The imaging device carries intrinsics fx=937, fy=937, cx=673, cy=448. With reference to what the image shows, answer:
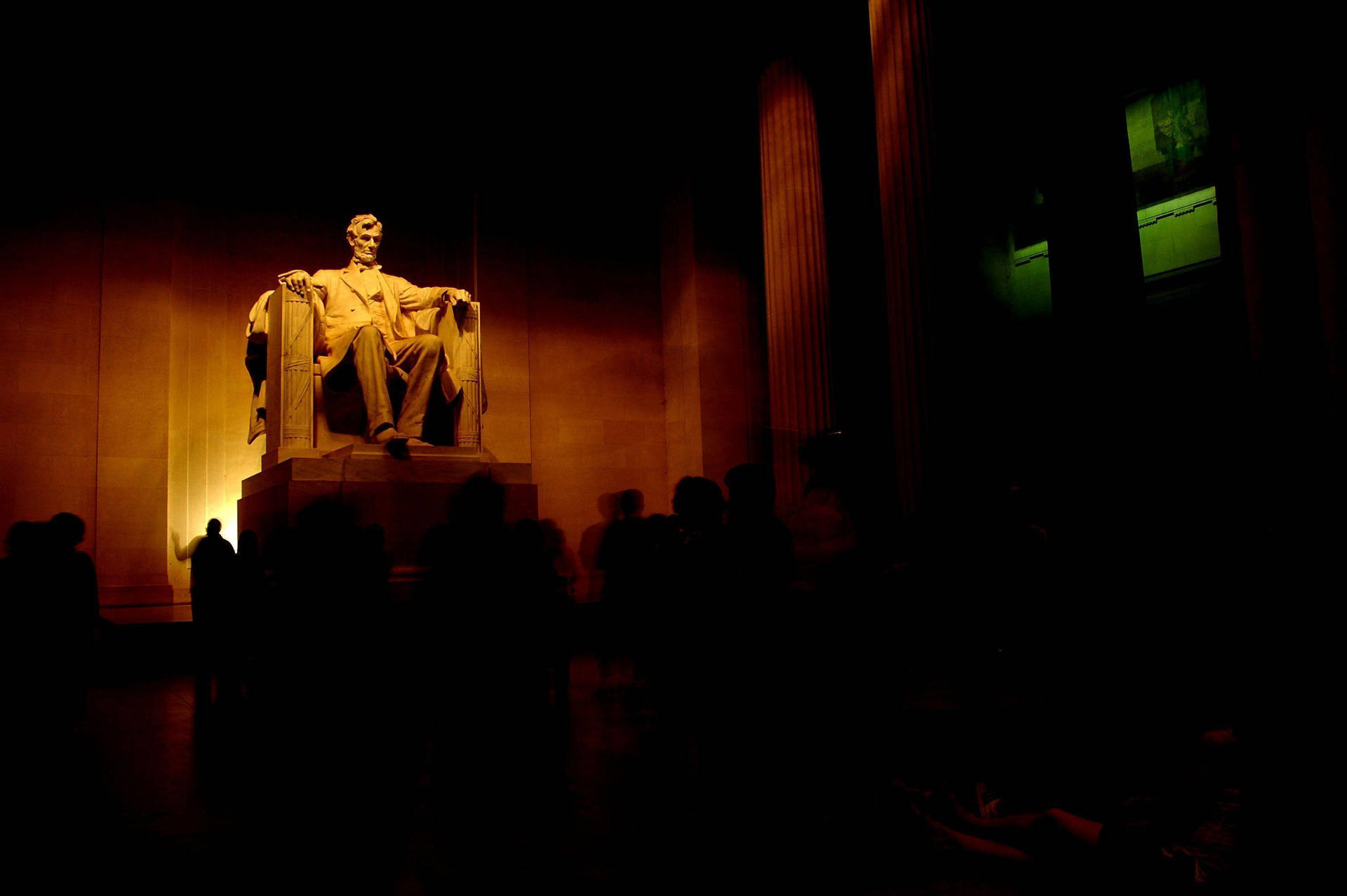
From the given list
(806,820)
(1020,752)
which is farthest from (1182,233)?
(806,820)

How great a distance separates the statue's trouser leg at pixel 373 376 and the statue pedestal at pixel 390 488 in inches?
10.8

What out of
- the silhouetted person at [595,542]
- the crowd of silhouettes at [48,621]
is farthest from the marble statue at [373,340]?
the crowd of silhouettes at [48,621]

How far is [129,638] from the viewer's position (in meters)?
6.35

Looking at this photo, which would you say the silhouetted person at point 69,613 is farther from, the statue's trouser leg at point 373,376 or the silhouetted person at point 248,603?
the statue's trouser leg at point 373,376

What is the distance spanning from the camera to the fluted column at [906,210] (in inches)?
233

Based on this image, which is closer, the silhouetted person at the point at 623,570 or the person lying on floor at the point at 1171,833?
the person lying on floor at the point at 1171,833

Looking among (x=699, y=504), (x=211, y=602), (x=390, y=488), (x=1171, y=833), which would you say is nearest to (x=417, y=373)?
(x=390, y=488)

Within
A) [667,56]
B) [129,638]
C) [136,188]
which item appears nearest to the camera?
[129,638]

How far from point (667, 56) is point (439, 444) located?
16.7ft

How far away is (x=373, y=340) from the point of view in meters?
6.46

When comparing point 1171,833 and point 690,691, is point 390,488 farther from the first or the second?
point 1171,833

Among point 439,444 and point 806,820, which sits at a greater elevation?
point 439,444

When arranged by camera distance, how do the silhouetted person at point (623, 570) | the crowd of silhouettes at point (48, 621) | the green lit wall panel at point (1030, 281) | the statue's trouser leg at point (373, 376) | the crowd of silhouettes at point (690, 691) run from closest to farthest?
the crowd of silhouettes at point (690, 691), the crowd of silhouettes at point (48, 621), the silhouetted person at point (623, 570), the statue's trouser leg at point (373, 376), the green lit wall panel at point (1030, 281)

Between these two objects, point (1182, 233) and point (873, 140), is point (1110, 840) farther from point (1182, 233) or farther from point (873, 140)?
point (1182, 233)
